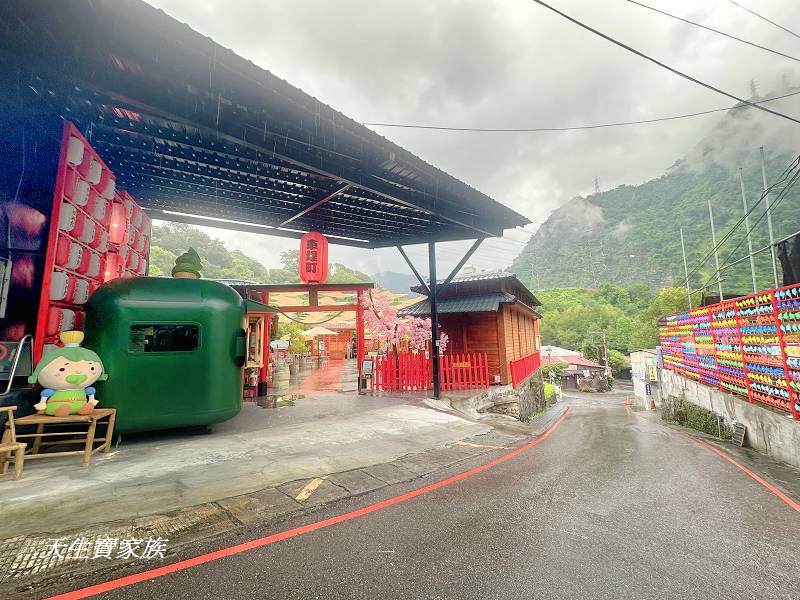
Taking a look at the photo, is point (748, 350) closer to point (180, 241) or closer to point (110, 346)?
point (110, 346)

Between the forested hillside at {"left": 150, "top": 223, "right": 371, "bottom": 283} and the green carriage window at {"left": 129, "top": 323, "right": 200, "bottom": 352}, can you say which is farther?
the forested hillside at {"left": 150, "top": 223, "right": 371, "bottom": 283}

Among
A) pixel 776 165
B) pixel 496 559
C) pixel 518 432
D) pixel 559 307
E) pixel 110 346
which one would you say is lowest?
pixel 518 432

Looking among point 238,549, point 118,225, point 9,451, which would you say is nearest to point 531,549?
point 238,549

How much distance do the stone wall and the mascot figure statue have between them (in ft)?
33.7

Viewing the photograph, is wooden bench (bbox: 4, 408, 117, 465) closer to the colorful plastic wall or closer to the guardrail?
the colorful plastic wall

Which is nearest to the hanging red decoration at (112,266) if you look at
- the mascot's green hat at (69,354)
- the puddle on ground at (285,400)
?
the mascot's green hat at (69,354)

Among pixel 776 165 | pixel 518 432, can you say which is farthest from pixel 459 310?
pixel 776 165

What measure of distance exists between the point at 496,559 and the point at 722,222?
9912cm

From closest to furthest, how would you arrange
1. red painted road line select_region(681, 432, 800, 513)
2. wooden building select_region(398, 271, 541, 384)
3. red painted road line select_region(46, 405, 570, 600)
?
red painted road line select_region(46, 405, 570, 600) < red painted road line select_region(681, 432, 800, 513) < wooden building select_region(398, 271, 541, 384)

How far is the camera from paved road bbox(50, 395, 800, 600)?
2014 millimetres

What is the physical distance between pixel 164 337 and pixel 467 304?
1108 cm

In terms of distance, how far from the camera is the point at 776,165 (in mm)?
80812

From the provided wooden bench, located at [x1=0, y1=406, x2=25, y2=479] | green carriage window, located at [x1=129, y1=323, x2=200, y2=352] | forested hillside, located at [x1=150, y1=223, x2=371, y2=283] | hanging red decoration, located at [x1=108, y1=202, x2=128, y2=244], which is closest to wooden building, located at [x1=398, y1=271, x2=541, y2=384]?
green carriage window, located at [x1=129, y1=323, x2=200, y2=352]

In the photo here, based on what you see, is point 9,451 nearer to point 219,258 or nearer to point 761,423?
point 761,423
